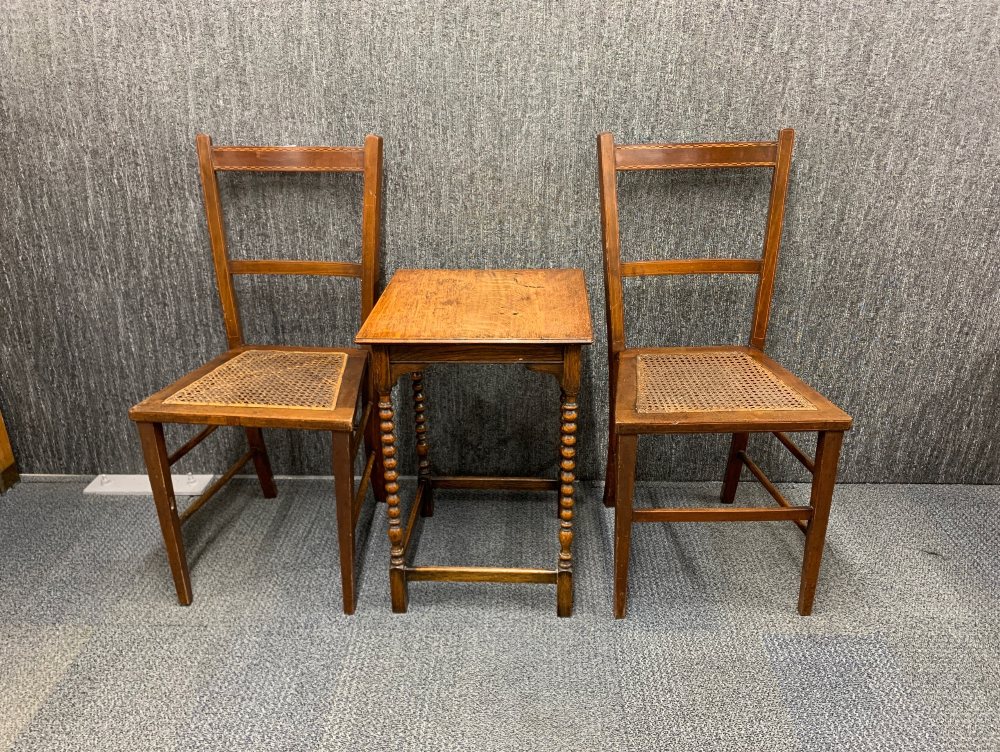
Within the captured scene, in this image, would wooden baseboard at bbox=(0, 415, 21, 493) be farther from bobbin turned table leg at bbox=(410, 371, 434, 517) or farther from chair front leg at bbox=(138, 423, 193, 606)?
bobbin turned table leg at bbox=(410, 371, 434, 517)

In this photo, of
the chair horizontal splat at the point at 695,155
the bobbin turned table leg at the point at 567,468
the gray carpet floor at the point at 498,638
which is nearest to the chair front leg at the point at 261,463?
the gray carpet floor at the point at 498,638

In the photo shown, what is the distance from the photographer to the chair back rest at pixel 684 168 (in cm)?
157

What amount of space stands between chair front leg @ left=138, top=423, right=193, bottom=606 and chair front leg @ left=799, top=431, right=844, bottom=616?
1.39m

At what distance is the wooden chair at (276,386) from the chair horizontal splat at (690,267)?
638 millimetres

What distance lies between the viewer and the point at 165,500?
58.7 inches

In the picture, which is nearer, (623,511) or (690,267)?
(623,511)

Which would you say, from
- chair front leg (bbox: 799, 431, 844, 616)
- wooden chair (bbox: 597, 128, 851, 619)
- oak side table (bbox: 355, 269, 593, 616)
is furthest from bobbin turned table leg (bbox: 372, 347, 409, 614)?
chair front leg (bbox: 799, 431, 844, 616)

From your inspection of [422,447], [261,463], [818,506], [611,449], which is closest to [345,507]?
[422,447]

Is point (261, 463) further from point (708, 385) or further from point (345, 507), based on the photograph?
point (708, 385)

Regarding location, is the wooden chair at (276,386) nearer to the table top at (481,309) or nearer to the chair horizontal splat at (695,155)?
the table top at (481,309)

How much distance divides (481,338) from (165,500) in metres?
0.82

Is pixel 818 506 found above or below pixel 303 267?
below

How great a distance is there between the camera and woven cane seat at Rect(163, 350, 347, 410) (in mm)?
1432

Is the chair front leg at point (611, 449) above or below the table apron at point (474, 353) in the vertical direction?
below
